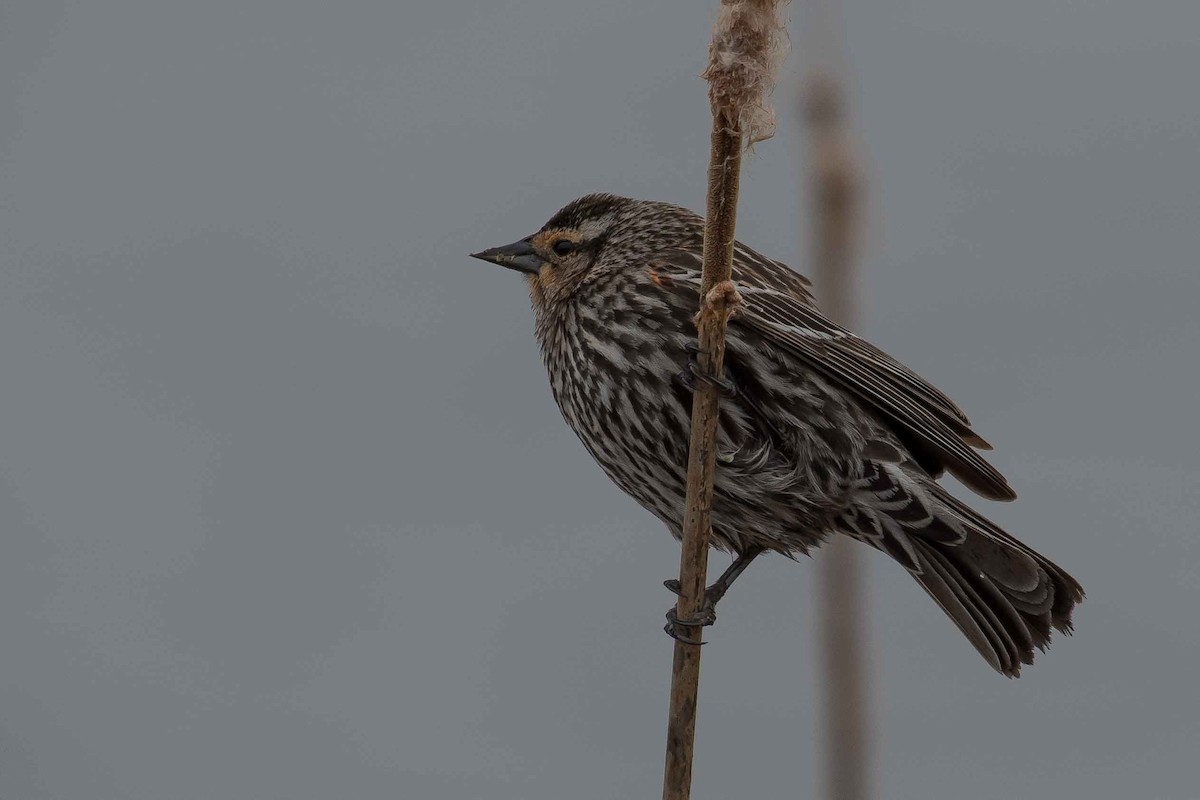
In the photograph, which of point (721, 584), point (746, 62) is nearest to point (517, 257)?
point (721, 584)

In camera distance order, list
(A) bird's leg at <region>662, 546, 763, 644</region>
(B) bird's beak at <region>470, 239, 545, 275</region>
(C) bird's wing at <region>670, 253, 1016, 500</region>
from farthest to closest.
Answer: (B) bird's beak at <region>470, 239, 545, 275</region>, (C) bird's wing at <region>670, 253, 1016, 500</region>, (A) bird's leg at <region>662, 546, 763, 644</region>

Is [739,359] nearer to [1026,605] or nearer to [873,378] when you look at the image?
[873,378]

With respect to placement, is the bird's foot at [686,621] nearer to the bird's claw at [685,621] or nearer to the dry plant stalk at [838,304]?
the bird's claw at [685,621]

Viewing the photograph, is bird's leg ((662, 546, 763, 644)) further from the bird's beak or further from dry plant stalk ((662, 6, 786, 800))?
the bird's beak

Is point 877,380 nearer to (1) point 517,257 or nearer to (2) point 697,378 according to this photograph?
(2) point 697,378

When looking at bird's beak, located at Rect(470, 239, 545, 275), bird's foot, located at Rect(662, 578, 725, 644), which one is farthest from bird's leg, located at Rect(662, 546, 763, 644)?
bird's beak, located at Rect(470, 239, 545, 275)

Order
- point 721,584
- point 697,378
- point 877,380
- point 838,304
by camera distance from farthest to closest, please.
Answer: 1. point 721,584
2. point 877,380
3. point 697,378
4. point 838,304
